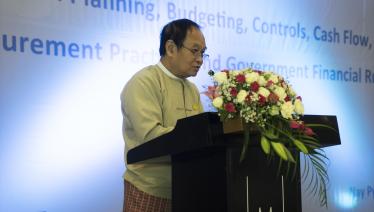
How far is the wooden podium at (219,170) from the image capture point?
1.43 meters

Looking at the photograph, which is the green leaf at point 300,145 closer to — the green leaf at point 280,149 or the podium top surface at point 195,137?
the green leaf at point 280,149

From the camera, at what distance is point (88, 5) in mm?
2818

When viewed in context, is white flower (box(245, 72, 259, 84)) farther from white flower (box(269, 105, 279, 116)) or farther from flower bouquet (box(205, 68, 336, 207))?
white flower (box(269, 105, 279, 116))

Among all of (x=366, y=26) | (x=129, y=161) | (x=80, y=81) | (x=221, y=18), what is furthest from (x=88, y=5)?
(x=366, y=26)

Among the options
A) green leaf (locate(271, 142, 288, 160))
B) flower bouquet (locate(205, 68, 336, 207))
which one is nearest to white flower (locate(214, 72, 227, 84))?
flower bouquet (locate(205, 68, 336, 207))

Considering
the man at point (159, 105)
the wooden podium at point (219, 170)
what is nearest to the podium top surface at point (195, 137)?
the wooden podium at point (219, 170)

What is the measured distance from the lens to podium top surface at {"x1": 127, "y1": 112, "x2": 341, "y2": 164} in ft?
4.55

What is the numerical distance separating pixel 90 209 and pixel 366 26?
2811mm

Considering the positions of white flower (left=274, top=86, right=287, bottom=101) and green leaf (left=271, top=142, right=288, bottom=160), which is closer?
green leaf (left=271, top=142, right=288, bottom=160)

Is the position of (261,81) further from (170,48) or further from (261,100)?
(170,48)

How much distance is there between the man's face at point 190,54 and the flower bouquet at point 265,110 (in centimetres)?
53

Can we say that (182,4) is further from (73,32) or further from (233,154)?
(233,154)

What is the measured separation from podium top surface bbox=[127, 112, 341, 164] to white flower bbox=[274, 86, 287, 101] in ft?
0.50

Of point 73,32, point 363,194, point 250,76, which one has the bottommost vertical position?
point 363,194
